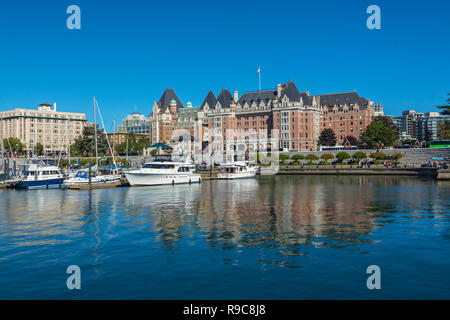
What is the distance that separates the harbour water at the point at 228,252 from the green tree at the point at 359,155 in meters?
70.1

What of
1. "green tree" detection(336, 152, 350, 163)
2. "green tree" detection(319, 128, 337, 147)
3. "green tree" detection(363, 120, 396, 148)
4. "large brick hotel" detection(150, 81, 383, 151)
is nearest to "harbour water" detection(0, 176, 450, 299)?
"green tree" detection(336, 152, 350, 163)

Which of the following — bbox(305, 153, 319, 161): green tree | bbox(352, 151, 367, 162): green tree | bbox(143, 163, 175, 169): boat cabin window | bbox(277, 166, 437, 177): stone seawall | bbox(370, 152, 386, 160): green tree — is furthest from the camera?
bbox(305, 153, 319, 161): green tree

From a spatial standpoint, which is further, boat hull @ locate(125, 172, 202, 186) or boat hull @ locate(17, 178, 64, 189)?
boat hull @ locate(125, 172, 202, 186)

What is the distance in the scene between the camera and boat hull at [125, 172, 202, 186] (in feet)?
223

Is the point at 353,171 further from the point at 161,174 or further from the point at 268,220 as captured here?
the point at 268,220

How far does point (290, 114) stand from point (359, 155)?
50.7 meters

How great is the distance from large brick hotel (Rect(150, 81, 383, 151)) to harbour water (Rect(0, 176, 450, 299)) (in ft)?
385

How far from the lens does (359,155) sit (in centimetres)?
10675

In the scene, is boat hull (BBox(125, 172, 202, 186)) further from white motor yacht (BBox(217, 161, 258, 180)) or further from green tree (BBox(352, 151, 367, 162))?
green tree (BBox(352, 151, 367, 162))

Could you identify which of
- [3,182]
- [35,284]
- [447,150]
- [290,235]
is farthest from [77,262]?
[447,150]

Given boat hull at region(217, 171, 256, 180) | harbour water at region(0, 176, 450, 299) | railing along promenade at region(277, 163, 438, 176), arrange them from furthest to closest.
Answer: railing along promenade at region(277, 163, 438, 176)
boat hull at region(217, 171, 256, 180)
harbour water at region(0, 176, 450, 299)

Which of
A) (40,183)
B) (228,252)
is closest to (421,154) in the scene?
(40,183)

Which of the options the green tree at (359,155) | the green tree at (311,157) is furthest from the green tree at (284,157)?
the green tree at (359,155)

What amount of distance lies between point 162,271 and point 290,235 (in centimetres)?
973
